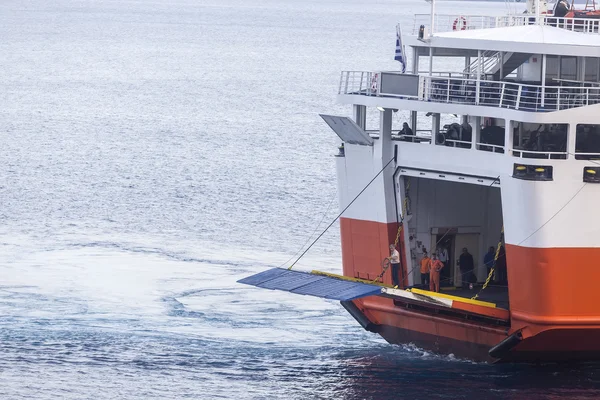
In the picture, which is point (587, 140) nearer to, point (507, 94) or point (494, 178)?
point (507, 94)

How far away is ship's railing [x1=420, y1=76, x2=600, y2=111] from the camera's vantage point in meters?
26.4

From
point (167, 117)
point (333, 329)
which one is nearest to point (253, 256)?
point (333, 329)

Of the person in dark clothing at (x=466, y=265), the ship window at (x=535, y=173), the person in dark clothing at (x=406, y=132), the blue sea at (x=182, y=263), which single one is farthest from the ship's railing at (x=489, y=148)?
the blue sea at (x=182, y=263)

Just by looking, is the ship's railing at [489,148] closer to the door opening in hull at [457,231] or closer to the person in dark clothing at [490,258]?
the door opening in hull at [457,231]

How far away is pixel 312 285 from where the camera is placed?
27.1 meters

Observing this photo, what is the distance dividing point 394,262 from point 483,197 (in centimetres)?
332

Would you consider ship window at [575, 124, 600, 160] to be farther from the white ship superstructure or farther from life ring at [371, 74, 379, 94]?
life ring at [371, 74, 379, 94]

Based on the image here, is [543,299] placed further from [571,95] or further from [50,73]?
[50,73]

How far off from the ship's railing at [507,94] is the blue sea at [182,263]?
216 inches

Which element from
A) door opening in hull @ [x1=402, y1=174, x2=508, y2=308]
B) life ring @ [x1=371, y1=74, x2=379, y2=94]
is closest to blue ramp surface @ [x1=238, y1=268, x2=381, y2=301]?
door opening in hull @ [x1=402, y1=174, x2=508, y2=308]

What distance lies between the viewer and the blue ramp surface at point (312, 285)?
86.3ft

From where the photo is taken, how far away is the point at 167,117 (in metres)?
84.2

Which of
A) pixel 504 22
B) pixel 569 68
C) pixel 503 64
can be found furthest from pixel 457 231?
pixel 504 22

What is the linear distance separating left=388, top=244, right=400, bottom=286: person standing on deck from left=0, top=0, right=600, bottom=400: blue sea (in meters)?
1.52
